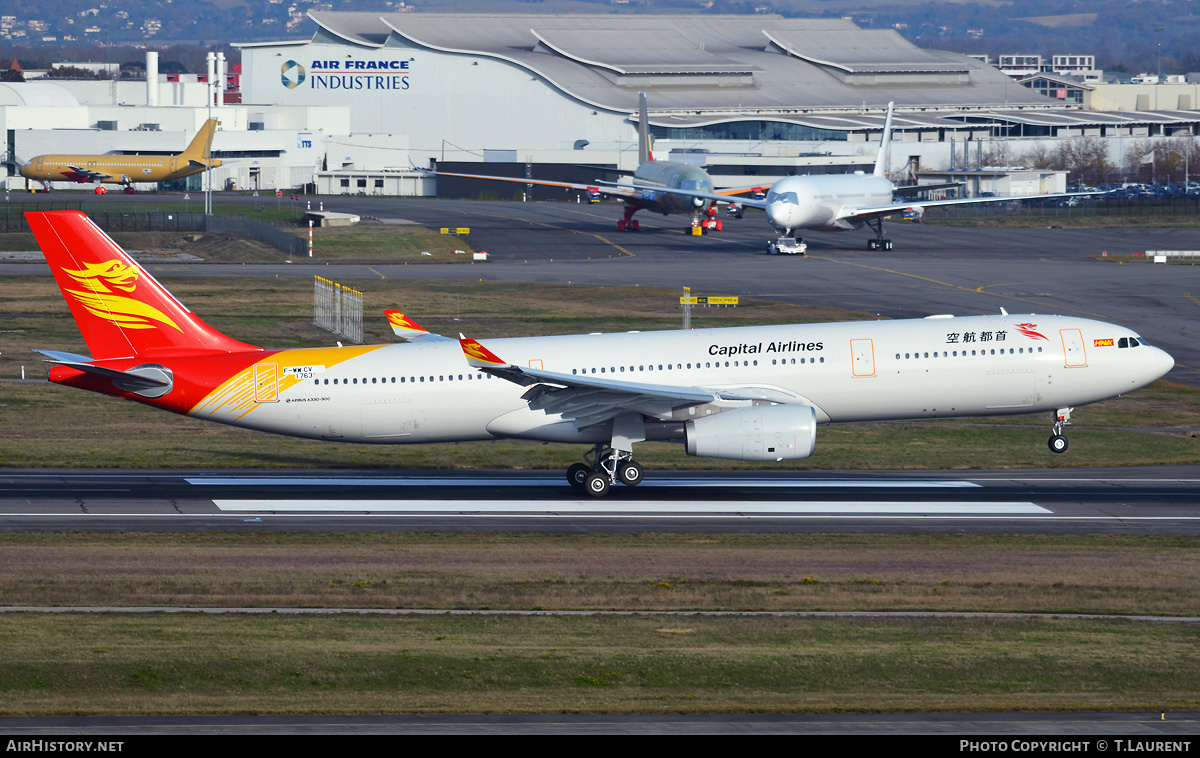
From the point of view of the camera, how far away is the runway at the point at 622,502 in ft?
116

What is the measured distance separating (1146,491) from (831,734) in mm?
23911

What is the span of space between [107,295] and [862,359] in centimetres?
2080

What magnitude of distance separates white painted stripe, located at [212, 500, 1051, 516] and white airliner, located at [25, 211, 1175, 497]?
1509 millimetres

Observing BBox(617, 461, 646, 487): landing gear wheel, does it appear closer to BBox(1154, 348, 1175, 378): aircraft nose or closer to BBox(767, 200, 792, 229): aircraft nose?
BBox(1154, 348, 1175, 378): aircraft nose

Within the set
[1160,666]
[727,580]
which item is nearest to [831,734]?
[1160,666]

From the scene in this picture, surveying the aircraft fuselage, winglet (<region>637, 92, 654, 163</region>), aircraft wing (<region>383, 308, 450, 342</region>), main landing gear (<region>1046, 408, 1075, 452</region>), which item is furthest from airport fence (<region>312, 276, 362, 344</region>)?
the aircraft fuselage

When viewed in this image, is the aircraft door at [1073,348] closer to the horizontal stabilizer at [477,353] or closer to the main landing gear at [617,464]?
the main landing gear at [617,464]

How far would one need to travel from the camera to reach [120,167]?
163875mm

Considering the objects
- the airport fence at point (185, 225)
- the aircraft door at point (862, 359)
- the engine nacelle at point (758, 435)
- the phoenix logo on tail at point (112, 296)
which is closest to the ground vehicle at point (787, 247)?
the airport fence at point (185, 225)

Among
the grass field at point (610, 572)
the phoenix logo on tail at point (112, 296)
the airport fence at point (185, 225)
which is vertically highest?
the airport fence at point (185, 225)

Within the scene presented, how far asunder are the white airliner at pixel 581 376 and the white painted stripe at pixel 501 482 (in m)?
2.17

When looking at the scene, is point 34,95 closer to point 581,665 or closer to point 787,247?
point 787,247

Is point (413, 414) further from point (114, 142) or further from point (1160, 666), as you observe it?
point (114, 142)

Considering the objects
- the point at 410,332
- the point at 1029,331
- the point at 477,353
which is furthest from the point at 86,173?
the point at 1029,331
